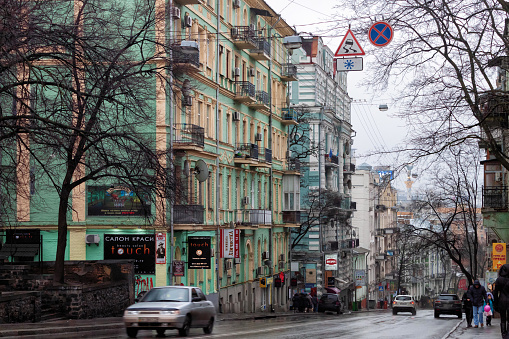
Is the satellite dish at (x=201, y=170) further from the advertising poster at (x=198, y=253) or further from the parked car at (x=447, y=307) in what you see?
the parked car at (x=447, y=307)

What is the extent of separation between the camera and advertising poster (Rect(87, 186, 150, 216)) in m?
39.4

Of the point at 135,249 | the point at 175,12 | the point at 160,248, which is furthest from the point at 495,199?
the point at 175,12

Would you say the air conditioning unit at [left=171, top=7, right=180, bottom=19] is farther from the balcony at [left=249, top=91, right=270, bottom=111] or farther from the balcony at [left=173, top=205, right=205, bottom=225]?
the balcony at [left=249, top=91, right=270, bottom=111]

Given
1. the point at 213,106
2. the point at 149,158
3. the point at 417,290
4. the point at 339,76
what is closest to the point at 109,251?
the point at 213,106

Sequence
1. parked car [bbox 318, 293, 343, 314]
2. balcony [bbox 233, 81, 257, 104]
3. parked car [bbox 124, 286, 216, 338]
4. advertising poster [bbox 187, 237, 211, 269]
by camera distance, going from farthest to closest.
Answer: parked car [bbox 318, 293, 343, 314] → balcony [bbox 233, 81, 257, 104] → advertising poster [bbox 187, 237, 211, 269] → parked car [bbox 124, 286, 216, 338]

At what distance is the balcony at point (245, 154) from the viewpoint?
49481 mm

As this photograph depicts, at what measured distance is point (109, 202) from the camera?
39688 millimetres

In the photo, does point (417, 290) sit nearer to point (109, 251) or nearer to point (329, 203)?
point (329, 203)

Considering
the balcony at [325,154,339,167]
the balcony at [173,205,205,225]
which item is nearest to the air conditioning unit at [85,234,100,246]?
the balcony at [173,205,205,225]

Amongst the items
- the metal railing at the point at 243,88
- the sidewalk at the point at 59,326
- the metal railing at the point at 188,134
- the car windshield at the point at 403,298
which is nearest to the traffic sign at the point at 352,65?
the sidewalk at the point at 59,326

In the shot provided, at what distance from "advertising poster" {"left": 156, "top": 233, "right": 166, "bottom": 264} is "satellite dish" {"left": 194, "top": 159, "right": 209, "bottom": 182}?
469cm

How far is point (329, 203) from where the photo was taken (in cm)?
6875

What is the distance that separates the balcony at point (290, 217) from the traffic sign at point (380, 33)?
39.4 metres

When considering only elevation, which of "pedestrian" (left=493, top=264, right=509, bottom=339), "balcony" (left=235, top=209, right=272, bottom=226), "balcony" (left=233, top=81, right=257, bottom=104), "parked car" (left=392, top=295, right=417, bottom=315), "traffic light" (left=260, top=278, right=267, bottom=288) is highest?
"balcony" (left=233, top=81, right=257, bottom=104)
